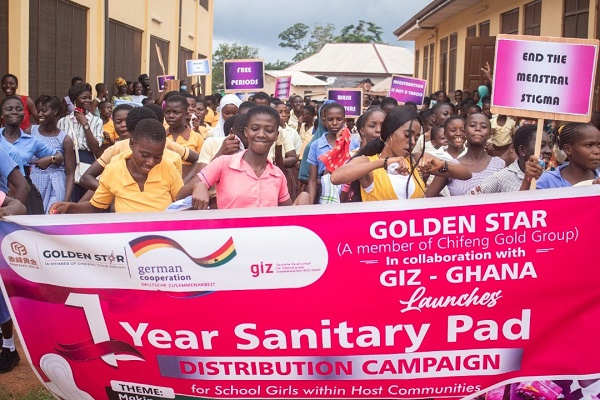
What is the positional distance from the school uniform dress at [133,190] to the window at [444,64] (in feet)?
76.4

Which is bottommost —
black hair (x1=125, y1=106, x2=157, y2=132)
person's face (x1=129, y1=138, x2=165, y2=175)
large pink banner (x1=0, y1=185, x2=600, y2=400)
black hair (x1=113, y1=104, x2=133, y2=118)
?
large pink banner (x1=0, y1=185, x2=600, y2=400)

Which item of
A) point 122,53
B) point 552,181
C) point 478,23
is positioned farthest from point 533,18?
point 552,181

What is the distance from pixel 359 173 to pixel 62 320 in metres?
1.77

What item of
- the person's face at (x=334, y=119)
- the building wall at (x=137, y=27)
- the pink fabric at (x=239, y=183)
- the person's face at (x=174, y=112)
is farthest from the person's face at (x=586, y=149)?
the building wall at (x=137, y=27)

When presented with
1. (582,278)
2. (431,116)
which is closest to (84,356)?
(582,278)

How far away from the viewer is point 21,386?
18.0ft

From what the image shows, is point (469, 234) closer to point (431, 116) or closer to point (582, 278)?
point (582, 278)

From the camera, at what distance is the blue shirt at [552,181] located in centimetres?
482

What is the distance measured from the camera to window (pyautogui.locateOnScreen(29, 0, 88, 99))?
1659cm

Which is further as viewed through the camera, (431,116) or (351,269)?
(431,116)

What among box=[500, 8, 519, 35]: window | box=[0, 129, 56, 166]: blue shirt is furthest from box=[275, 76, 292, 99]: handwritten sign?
box=[0, 129, 56, 166]: blue shirt

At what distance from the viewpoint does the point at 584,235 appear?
3.72m

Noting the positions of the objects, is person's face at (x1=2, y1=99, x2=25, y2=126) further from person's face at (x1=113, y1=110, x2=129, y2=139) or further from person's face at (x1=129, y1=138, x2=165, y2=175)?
person's face at (x1=129, y1=138, x2=165, y2=175)

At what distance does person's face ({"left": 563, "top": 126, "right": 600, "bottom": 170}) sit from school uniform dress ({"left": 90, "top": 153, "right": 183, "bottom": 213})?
2.48m
